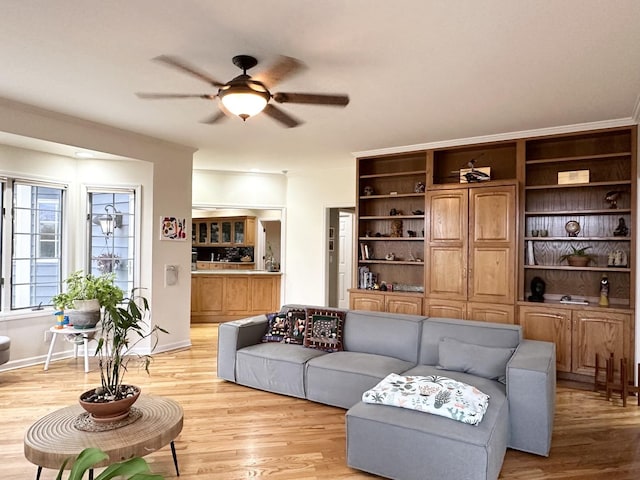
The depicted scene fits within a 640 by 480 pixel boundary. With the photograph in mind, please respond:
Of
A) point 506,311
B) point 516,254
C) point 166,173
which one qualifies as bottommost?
point 506,311

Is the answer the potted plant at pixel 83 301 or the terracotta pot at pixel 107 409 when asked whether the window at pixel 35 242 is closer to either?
the potted plant at pixel 83 301

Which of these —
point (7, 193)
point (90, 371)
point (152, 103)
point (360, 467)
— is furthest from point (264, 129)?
point (360, 467)

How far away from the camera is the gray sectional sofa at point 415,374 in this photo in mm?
2406

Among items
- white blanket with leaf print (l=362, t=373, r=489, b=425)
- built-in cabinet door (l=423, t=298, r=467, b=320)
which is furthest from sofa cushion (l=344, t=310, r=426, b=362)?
built-in cabinet door (l=423, t=298, r=467, b=320)

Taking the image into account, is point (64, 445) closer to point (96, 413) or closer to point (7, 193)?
point (96, 413)

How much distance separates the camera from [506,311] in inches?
188

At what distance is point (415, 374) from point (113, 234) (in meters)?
4.04

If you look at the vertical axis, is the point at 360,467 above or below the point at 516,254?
below

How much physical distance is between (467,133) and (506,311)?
2015 millimetres

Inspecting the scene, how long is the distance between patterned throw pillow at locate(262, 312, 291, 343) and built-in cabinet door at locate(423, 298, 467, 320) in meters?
1.86

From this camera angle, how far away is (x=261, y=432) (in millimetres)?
3193

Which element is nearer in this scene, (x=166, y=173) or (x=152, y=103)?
(x=152, y=103)

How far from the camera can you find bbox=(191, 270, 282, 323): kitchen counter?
7.66 meters

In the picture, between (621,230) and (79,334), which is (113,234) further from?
(621,230)
